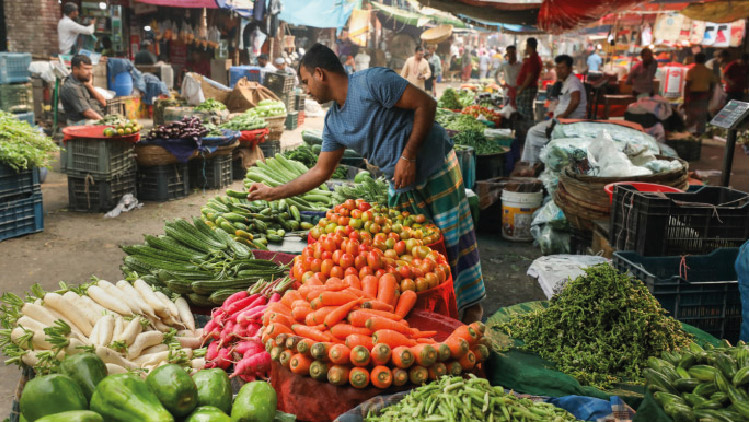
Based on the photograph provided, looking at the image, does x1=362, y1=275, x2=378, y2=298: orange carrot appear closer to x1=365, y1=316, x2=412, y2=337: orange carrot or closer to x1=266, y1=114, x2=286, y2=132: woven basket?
x1=365, y1=316, x2=412, y2=337: orange carrot

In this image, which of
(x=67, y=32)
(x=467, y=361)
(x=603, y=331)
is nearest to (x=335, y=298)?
(x=467, y=361)

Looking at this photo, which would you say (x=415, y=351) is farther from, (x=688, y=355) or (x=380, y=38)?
(x=380, y=38)

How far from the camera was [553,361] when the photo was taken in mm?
2984

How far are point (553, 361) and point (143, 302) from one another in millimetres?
2116

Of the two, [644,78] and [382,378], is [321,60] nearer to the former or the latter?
[382,378]

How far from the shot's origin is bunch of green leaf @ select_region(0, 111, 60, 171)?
22.8 ft

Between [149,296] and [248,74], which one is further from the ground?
[248,74]

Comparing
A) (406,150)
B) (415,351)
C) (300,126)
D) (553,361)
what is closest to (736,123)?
(406,150)

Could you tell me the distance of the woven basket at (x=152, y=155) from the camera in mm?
9219

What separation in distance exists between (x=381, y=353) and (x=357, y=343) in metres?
0.12

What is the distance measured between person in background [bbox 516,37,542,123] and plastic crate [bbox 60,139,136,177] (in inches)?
324

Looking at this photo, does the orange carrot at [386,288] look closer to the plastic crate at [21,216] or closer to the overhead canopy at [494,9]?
the plastic crate at [21,216]

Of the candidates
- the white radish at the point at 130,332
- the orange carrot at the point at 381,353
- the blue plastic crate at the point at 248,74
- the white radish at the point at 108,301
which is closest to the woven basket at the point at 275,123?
the blue plastic crate at the point at 248,74

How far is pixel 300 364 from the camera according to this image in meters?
2.47
